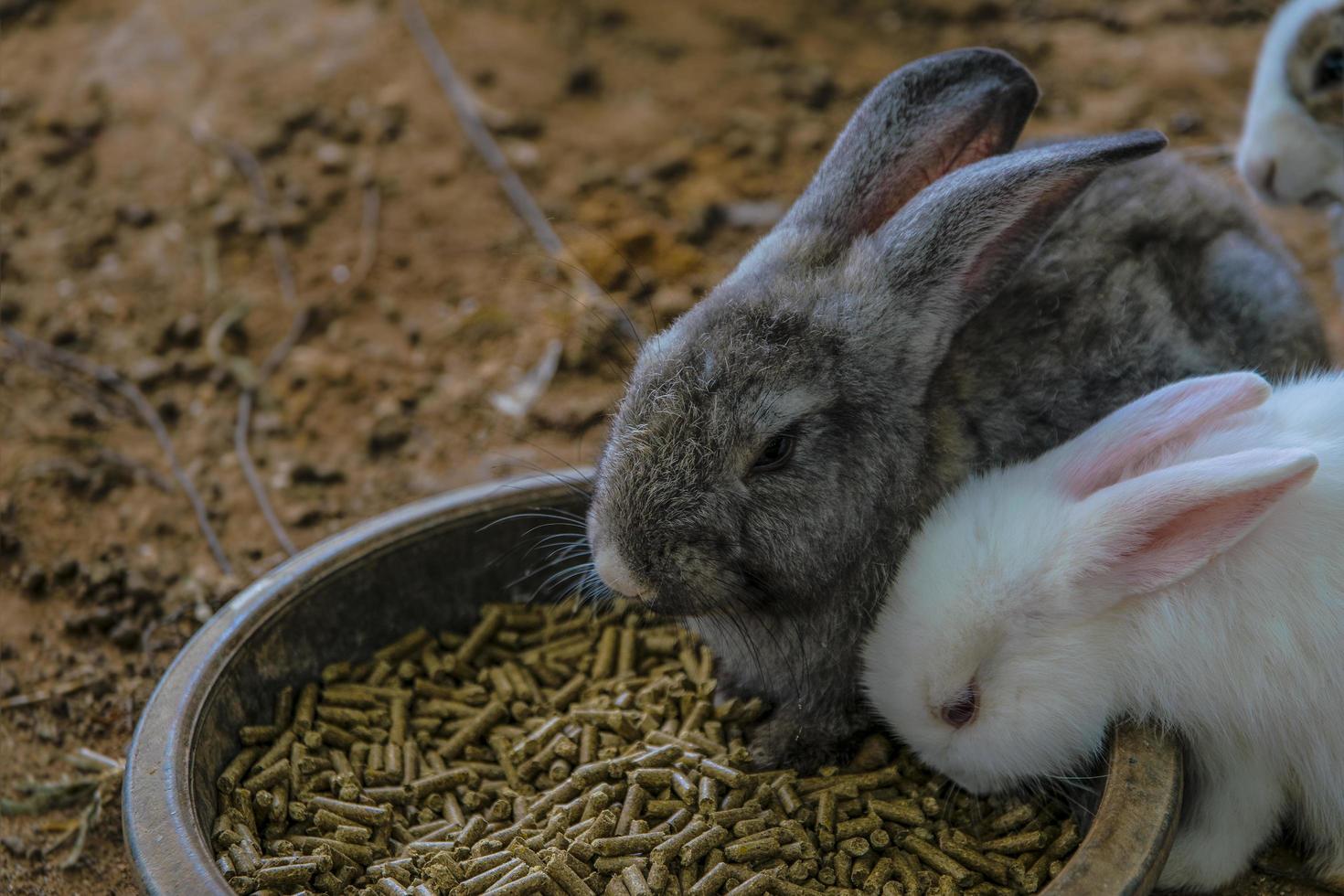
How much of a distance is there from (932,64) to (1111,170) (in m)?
0.58

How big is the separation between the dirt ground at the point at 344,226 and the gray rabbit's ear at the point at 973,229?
4.65 feet

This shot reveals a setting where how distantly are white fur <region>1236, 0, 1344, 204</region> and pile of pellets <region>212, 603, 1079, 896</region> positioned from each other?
8.25ft

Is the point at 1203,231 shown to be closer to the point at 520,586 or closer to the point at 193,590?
the point at 520,586

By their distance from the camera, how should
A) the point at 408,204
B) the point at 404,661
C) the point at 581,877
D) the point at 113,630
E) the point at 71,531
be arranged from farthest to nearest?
the point at 408,204 < the point at 71,531 < the point at 113,630 < the point at 404,661 < the point at 581,877

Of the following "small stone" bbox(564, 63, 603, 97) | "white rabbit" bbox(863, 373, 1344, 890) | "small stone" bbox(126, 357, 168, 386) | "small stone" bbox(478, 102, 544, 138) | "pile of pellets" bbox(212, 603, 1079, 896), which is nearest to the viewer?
"white rabbit" bbox(863, 373, 1344, 890)

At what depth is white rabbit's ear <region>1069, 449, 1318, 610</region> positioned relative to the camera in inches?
100

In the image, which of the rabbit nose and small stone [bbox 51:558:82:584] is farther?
small stone [bbox 51:558:82:584]

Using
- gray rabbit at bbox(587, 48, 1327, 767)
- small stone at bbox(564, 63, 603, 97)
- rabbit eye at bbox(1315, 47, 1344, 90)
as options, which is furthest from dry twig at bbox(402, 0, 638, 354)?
rabbit eye at bbox(1315, 47, 1344, 90)

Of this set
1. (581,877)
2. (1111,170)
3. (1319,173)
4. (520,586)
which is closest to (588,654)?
(520,586)

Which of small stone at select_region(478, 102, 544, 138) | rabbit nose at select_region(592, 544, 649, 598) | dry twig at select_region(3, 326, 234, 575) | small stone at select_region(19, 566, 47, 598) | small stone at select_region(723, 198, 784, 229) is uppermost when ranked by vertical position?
rabbit nose at select_region(592, 544, 649, 598)

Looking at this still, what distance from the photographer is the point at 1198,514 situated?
104 inches

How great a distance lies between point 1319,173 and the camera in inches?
173

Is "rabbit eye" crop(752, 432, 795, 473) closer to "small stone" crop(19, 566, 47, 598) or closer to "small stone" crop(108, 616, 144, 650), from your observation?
"small stone" crop(108, 616, 144, 650)

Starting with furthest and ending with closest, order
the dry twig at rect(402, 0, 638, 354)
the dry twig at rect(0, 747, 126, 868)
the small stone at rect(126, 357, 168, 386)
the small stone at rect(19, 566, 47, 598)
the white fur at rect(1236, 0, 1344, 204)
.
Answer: the dry twig at rect(402, 0, 638, 354)
the small stone at rect(126, 357, 168, 386)
the white fur at rect(1236, 0, 1344, 204)
the small stone at rect(19, 566, 47, 598)
the dry twig at rect(0, 747, 126, 868)
